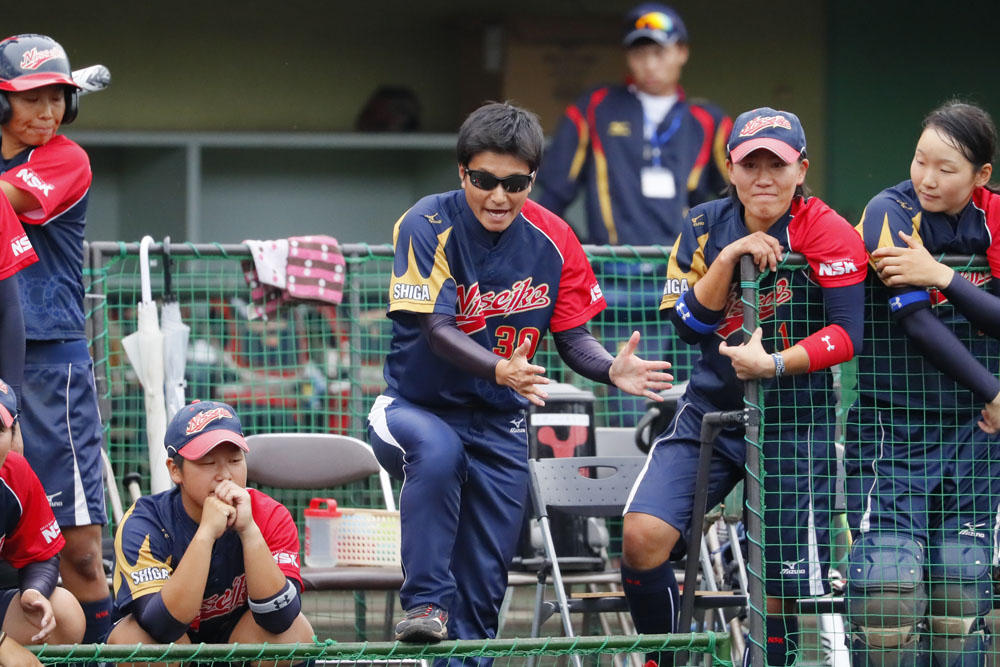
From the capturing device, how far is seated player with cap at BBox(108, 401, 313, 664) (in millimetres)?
4574

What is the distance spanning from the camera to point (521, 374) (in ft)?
14.7

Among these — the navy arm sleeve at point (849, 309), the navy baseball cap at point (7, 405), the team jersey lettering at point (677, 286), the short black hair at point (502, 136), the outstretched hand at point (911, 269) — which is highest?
the short black hair at point (502, 136)

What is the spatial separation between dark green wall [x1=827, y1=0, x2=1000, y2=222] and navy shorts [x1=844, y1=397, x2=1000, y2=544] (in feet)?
16.2

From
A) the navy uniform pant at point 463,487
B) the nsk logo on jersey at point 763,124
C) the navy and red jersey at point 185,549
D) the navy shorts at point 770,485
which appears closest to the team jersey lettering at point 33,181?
the navy and red jersey at point 185,549

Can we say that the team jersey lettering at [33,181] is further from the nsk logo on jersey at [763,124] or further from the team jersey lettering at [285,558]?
the nsk logo on jersey at [763,124]

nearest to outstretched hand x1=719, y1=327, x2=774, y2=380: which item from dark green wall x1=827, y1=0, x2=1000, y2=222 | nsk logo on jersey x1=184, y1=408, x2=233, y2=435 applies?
nsk logo on jersey x1=184, y1=408, x2=233, y2=435

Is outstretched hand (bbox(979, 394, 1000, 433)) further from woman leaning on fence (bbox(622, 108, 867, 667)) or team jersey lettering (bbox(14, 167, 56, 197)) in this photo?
team jersey lettering (bbox(14, 167, 56, 197))

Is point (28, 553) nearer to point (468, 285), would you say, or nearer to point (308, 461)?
point (468, 285)

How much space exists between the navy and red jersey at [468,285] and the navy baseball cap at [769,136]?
0.61 metres

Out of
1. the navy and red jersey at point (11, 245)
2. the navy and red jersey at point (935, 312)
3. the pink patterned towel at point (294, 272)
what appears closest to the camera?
the navy and red jersey at point (11, 245)

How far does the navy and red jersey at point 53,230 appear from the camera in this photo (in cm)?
512

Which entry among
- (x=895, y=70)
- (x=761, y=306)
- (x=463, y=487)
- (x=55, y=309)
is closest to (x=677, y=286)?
(x=761, y=306)

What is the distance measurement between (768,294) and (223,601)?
1.93 m

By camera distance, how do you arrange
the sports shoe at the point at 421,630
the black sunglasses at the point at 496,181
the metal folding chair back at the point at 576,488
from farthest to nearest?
1. the metal folding chair back at the point at 576,488
2. the black sunglasses at the point at 496,181
3. the sports shoe at the point at 421,630
